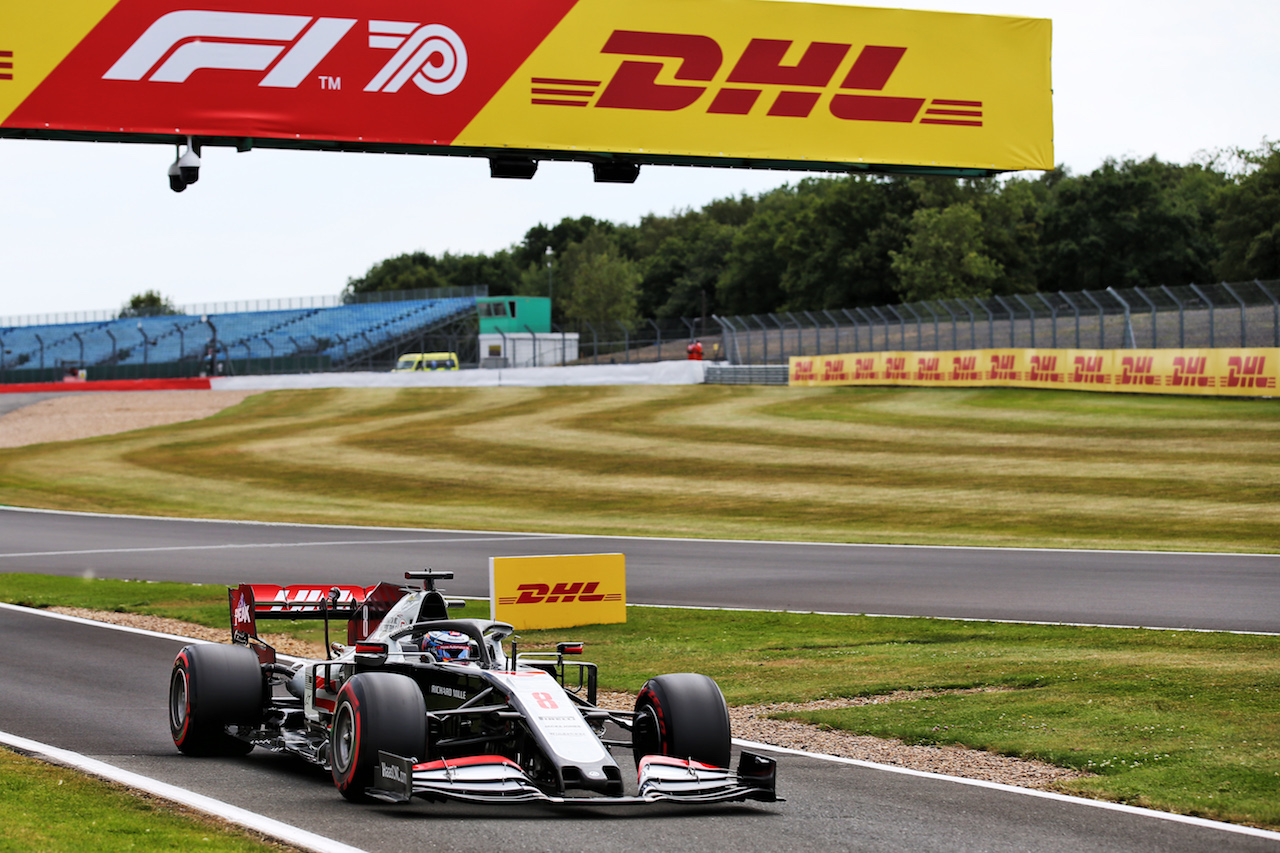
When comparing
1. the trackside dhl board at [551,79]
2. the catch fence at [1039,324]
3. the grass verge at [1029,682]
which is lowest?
the grass verge at [1029,682]

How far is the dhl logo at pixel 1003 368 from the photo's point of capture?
4853 centimetres

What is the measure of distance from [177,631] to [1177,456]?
25972 mm

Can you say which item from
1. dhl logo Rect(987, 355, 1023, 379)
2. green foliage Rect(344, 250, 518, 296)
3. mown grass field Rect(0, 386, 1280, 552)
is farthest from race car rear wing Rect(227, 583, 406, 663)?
green foliage Rect(344, 250, 518, 296)

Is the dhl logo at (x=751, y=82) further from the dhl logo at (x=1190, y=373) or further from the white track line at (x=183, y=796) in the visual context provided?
the dhl logo at (x=1190, y=373)

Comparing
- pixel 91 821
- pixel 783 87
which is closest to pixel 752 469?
pixel 783 87

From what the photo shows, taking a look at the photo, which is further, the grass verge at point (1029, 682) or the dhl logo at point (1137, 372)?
the dhl logo at point (1137, 372)

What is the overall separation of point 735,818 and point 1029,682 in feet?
17.3

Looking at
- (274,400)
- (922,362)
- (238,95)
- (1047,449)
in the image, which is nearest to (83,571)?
(238,95)

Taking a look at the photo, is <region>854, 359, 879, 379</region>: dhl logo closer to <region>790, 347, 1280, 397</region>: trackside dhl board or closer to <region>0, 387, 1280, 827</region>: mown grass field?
<region>790, 347, 1280, 397</region>: trackside dhl board

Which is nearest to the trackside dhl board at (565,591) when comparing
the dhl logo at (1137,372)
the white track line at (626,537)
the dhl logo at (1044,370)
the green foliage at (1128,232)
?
the white track line at (626,537)

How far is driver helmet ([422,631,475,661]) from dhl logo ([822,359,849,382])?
46687 millimetres

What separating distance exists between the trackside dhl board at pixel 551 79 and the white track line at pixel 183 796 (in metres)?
6.60

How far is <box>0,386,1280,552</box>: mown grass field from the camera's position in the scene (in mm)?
29203

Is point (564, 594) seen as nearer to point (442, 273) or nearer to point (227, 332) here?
point (227, 332)
